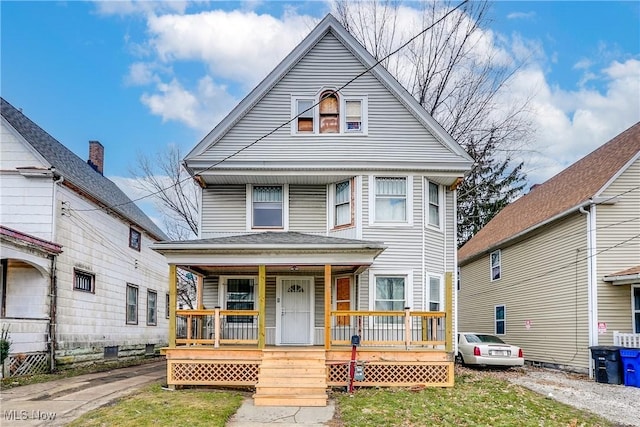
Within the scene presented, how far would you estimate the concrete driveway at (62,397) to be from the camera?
32.2 ft

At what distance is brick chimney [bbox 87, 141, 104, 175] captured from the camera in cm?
2456

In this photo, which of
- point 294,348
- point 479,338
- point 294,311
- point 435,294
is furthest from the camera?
point 479,338

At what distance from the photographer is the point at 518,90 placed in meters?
27.5

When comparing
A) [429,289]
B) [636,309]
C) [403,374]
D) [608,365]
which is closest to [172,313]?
[403,374]

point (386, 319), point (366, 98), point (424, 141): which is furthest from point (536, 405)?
point (366, 98)

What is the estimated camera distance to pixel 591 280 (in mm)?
16312

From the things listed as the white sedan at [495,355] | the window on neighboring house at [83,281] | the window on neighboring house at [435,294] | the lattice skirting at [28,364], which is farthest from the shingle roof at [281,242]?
the white sedan at [495,355]

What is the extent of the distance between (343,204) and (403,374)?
509 centimetres

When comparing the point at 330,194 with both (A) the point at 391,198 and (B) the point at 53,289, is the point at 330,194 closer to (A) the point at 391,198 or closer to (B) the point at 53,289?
(A) the point at 391,198

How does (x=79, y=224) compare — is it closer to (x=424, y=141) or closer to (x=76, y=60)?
(x=76, y=60)

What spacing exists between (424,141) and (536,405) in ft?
25.4

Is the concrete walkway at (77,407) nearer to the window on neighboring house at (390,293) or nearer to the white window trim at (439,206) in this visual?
the window on neighboring house at (390,293)

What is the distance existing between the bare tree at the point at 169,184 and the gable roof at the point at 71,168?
5766 mm

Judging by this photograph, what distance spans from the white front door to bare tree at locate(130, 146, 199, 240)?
52.7ft
